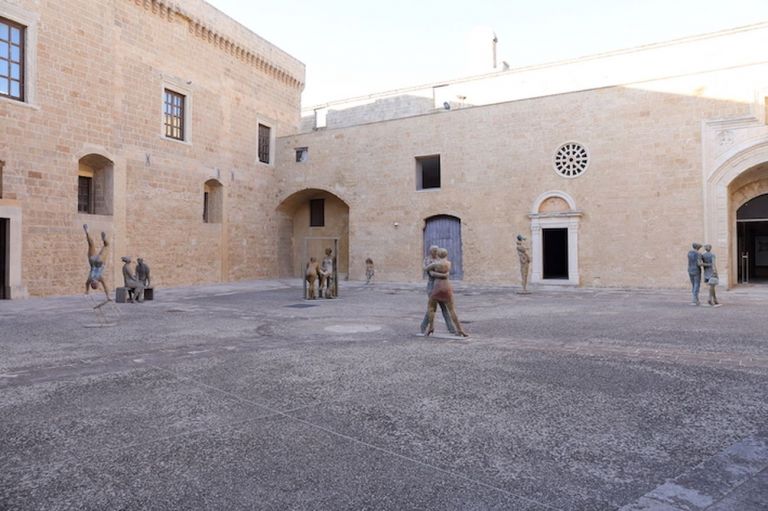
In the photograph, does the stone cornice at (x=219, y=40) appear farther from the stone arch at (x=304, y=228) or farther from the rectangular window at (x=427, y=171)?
the rectangular window at (x=427, y=171)

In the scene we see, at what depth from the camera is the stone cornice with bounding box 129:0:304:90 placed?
57.7 ft

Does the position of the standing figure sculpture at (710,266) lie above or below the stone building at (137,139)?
below

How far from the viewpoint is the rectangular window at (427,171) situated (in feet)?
68.3

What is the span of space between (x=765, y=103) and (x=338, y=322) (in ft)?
46.7

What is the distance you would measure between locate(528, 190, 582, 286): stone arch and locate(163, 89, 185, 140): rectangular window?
42.7 ft

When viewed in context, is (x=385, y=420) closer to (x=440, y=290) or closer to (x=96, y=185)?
(x=440, y=290)

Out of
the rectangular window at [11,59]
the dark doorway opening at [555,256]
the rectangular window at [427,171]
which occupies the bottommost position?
the dark doorway opening at [555,256]

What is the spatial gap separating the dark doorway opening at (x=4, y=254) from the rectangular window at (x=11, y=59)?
3373 mm

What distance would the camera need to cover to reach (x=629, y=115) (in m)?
16.5

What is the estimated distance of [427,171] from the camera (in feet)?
75.2

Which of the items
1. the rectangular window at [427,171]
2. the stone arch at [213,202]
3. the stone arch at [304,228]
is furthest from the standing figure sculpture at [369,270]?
the stone arch at [213,202]

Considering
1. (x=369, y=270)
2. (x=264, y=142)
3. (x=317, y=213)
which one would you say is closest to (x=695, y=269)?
(x=369, y=270)

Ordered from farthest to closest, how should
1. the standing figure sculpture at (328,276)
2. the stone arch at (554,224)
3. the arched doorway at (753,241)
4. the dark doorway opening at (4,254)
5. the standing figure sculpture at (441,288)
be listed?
the arched doorway at (753,241), the stone arch at (554,224), the standing figure sculpture at (328,276), the dark doorway opening at (4,254), the standing figure sculpture at (441,288)

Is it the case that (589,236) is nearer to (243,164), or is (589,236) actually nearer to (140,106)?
(243,164)
